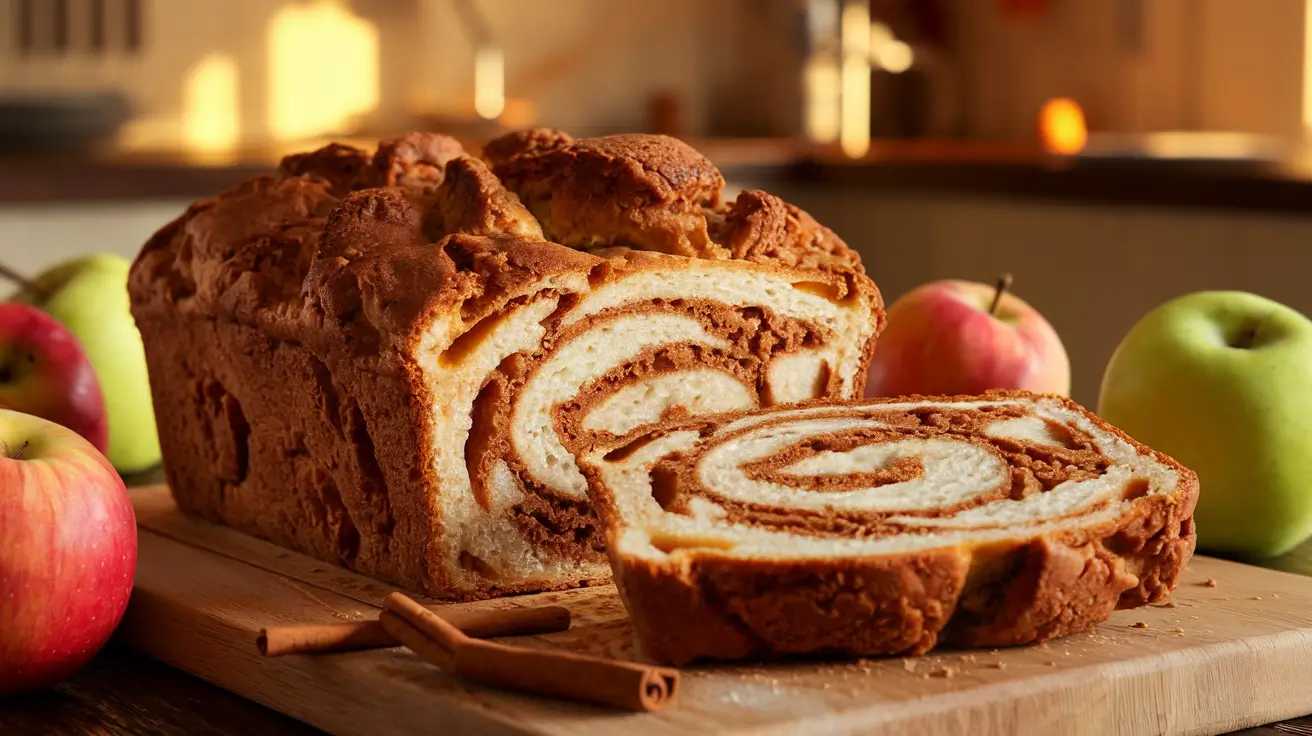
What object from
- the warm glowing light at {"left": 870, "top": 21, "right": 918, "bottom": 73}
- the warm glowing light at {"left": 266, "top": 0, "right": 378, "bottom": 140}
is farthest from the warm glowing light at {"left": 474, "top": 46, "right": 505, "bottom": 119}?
the warm glowing light at {"left": 870, "top": 21, "right": 918, "bottom": 73}

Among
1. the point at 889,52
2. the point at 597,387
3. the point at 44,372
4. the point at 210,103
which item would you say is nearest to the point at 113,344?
the point at 44,372

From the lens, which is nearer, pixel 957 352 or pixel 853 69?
pixel 957 352

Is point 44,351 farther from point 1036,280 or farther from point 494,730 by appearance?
point 1036,280

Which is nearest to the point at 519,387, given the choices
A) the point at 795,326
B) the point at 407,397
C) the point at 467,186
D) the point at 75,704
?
the point at 407,397

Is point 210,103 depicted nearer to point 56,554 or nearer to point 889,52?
point 889,52

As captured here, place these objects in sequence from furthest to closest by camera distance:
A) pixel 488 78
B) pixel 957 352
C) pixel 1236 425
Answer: pixel 488 78 < pixel 957 352 < pixel 1236 425

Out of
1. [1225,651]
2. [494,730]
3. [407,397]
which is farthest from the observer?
[407,397]

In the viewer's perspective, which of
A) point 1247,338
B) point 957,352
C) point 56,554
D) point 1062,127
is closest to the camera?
point 56,554

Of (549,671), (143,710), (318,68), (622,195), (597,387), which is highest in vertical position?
(622,195)
